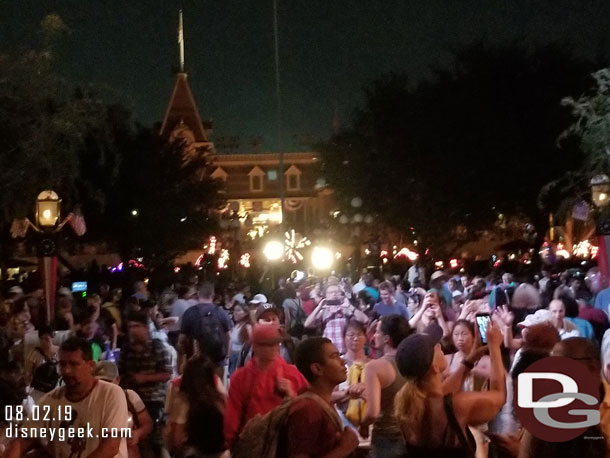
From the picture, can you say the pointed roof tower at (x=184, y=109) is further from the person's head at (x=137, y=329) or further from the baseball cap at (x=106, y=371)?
the baseball cap at (x=106, y=371)

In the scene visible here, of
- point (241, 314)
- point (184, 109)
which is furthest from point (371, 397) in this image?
point (184, 109)

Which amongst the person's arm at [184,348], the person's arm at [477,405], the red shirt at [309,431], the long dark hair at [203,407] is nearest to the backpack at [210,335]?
the person's arm at [184,348]

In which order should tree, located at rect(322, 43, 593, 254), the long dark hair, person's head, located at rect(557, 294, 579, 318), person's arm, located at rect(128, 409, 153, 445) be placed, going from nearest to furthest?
1. the long dark hair
2. person's arm, located at rect(128, 409, 153, 445)
3. person's head, located at rect(557, 294, 579, 318)
4. tree, located at rect(322, 43, 593, 254)

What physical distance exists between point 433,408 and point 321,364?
64 cm

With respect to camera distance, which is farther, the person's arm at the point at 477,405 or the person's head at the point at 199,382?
the person's head at the point at 199,382

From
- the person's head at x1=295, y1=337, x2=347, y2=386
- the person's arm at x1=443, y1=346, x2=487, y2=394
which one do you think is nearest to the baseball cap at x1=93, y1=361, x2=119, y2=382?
the person's arm at x1=443, y1=346, x2=487, y2=394

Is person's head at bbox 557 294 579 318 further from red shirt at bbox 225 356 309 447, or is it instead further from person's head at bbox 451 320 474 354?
red shirt at bbox 225 356 309 447

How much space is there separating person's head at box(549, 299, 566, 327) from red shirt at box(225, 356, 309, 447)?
3.47 m

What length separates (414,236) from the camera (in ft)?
138

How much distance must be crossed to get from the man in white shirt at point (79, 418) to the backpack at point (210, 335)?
207 centimetres

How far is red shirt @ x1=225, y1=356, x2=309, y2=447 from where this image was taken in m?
5.95

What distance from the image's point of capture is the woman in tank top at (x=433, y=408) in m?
4.66

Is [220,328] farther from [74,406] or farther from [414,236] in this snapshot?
[414,236]

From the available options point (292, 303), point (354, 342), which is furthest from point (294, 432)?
point (292, 303)
